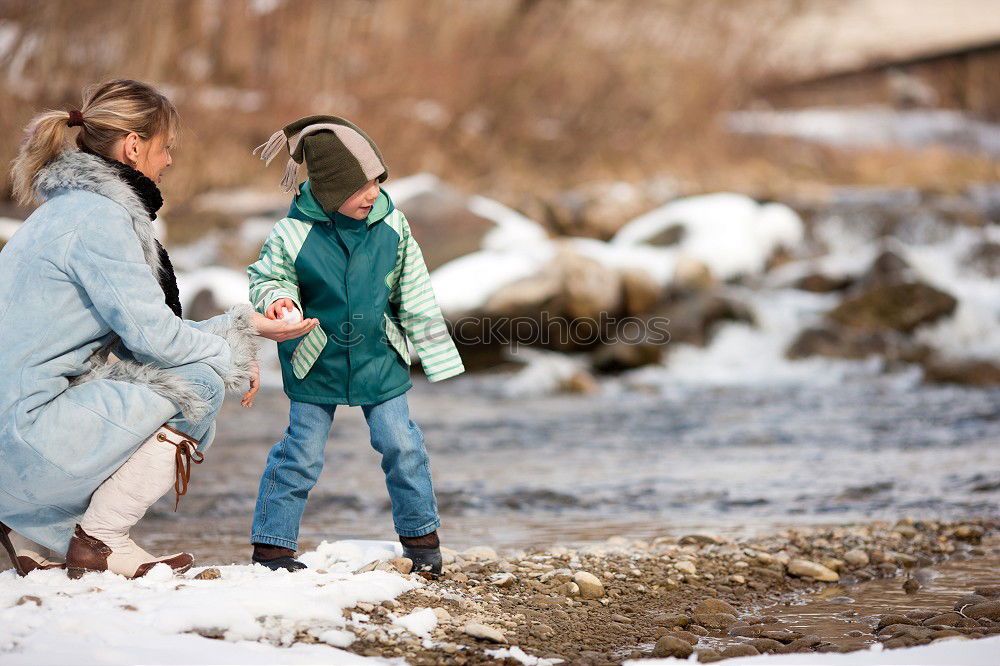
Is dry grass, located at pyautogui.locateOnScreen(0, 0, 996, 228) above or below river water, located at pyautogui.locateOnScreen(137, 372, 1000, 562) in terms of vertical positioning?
above

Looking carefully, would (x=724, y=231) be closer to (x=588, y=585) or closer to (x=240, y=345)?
(x=588, y=585)

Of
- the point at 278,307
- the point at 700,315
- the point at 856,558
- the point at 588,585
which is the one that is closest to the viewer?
the point at 278,307

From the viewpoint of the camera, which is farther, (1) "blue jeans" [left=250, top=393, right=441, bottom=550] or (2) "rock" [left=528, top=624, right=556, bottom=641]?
(1) "blue jeans" [left=250, top=393, right=441, bottom=550]

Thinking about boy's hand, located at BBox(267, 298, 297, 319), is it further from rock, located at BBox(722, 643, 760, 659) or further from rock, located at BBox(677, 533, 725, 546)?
rock, located at BBox(677, 533, 725, 546)

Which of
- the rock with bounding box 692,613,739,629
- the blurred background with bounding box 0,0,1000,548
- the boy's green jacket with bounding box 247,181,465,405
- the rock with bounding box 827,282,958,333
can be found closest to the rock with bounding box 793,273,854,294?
the blurred background with bounding box 0,0,1000,548

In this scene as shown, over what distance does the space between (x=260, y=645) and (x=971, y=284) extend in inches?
446

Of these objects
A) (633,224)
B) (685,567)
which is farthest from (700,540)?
(633,224)

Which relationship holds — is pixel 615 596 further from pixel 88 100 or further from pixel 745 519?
pixel 88 100

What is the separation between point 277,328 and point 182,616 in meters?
0.83

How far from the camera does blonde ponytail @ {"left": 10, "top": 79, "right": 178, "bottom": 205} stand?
299cm

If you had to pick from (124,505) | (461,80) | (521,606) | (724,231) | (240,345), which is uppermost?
(461,80)

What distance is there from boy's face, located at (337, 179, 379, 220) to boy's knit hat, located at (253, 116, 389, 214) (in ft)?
0.06

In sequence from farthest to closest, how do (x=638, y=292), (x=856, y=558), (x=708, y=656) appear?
A: (x=638, y=292) < (x=856, y=558) < (x=708, y=656)

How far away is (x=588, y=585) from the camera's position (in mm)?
3420
